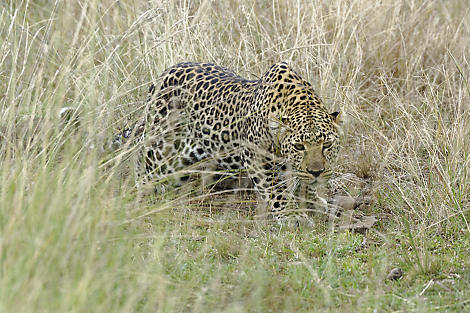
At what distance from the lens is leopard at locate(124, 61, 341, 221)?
567 cm

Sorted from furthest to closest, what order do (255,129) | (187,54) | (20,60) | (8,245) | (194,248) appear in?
(187,54) → (20,60) → (255,129) → (194,248) → (8,245)

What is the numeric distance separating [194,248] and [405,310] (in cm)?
168

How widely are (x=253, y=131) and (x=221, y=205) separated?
76cm

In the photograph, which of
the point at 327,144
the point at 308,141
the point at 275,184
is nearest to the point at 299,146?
the point at 308,141

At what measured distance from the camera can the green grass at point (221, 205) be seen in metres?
3.55

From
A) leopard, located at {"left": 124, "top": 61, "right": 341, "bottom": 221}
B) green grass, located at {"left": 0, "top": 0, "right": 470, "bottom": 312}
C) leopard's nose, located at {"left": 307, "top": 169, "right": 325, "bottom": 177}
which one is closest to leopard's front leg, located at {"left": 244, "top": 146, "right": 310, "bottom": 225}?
leopard, located at {"left": 124, "top": 61, "right": 341, "bottom": 221}

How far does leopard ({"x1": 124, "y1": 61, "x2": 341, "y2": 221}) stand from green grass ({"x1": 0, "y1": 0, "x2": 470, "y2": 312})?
1.07 ft

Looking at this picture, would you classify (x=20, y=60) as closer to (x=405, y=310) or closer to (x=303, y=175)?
(x=303, y=175)

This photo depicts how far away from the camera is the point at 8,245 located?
3.42 metres

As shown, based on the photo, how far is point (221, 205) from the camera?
Answer: 6.44 m

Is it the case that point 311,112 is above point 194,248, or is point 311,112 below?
above

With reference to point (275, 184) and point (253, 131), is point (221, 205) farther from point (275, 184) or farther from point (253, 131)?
point (253, 131)

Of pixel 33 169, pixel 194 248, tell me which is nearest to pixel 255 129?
pixel 194 248

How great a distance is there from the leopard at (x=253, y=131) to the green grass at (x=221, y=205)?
325mm
